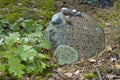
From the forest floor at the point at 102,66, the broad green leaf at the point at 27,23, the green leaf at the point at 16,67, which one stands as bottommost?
the forest floor at the point at 102,66

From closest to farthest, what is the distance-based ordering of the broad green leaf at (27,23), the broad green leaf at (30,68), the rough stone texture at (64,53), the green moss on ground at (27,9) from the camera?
the broad green leaf at (30,68)
the rough stone texture at (64,53)
the broad green leaf at (27,23)
the green moss on ground at (27,9)

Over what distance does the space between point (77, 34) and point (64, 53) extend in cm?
29

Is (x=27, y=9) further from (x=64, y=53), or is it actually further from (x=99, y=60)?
(x=99, y=60)

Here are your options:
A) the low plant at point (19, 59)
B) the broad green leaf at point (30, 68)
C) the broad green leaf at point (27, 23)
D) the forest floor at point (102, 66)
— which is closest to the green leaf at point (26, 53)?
the low plant at point (19, 59)

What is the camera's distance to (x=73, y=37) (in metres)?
3.22

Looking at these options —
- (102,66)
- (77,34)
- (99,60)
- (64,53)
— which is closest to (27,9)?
(77,34)

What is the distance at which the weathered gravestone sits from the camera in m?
3.10

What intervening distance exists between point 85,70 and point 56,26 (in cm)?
62

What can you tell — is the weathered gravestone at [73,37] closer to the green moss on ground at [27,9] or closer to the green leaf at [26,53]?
the green leaf at [26,53]

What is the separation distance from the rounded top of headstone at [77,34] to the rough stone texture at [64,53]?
0.18 ft

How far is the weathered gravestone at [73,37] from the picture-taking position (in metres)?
3.10

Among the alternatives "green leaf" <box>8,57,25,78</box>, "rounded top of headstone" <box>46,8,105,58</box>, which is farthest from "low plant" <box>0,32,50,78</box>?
"rounded top of headstone" <box>46,8,105,58</box>

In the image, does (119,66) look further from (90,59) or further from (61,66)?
(61,66)

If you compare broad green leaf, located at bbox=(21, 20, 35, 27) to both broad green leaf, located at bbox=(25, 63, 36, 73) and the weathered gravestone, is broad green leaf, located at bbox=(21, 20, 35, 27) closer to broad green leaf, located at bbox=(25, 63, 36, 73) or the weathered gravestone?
the weathered gravestone
